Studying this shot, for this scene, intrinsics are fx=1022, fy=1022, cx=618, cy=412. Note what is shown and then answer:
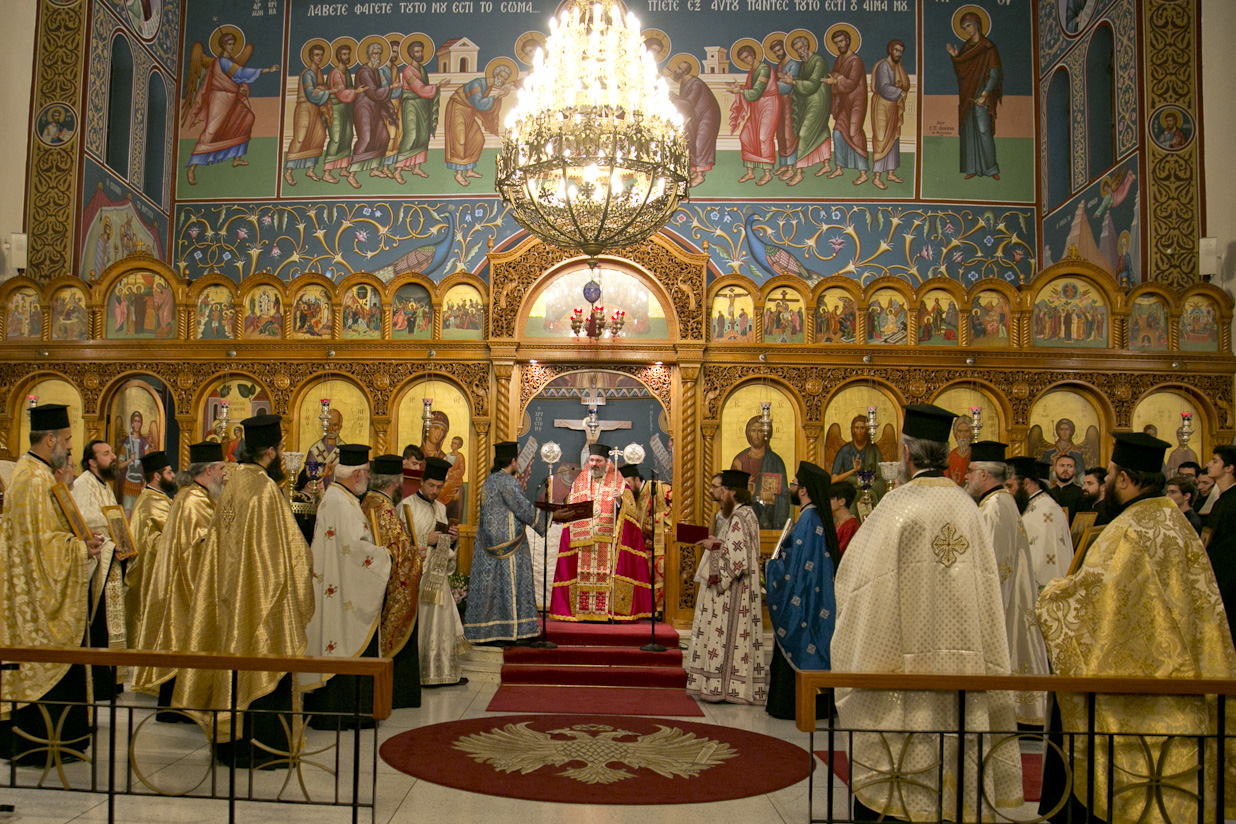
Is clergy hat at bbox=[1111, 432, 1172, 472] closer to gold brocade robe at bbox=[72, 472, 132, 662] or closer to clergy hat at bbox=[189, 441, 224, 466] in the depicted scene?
clergy hat at bbox=[189, 441, 224, 466]

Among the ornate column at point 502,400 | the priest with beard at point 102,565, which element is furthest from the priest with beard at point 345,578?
the ornate column at point 502,400

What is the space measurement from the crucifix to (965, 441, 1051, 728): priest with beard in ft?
27.1

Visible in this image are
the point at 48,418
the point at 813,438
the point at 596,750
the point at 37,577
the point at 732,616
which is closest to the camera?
the point at 37,577

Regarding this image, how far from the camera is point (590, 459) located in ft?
38.5

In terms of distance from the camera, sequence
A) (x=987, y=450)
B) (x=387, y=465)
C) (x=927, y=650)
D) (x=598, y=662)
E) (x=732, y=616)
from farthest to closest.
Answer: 1. (x=598, y=662)
2. (x=732, y=616)
3. (x=387, y=465)
4. (x=987, y=450)
5. (x=927, y=650)

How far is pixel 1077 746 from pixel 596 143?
5291mm

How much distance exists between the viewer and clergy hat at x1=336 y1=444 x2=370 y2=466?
724 centimetres

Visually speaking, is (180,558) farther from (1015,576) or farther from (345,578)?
(1015,576)

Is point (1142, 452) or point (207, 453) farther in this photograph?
Result: point (207, 453)

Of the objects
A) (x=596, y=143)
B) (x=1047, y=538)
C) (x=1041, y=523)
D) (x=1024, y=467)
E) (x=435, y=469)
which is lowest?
(x=1047, y=538)

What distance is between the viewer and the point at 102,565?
6.67 meters

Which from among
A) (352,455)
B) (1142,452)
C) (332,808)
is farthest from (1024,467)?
(332,808)

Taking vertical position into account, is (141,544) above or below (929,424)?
below

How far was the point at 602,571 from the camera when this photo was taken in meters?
11.3
